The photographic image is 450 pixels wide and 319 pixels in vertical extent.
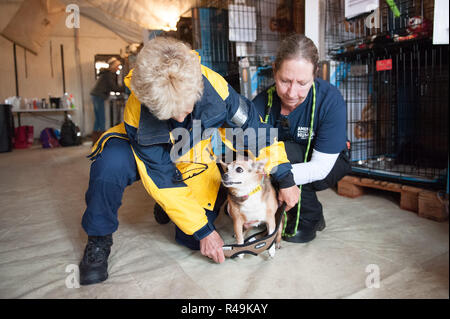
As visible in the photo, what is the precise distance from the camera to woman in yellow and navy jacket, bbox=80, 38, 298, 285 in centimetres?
123

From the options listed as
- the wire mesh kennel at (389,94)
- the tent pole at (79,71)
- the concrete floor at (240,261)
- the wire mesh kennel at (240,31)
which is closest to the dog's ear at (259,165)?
the concrete floor at (240,261)

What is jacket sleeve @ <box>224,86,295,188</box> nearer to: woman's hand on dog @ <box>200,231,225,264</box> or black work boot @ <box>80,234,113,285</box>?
woman's hand on dog @ <box>200,231,225,264</box>

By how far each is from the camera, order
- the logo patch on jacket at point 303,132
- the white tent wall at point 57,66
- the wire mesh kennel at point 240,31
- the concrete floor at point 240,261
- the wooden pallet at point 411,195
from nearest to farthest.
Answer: the concrete floor at point 240,261
the logo patch on jacket at point 303,132
the wooden pallet at point 411,195
the wire mesh kennel at point 240,31
the white tent wall at point 57,66

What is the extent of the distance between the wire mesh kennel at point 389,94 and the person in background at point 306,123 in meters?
0.76

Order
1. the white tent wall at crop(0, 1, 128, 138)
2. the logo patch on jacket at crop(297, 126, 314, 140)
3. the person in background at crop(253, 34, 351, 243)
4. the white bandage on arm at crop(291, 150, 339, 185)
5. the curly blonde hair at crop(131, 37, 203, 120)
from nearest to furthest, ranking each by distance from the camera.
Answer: the curly blonde hair at crop(131, 37, 203, 120), the person in background at crop(253, 34, 351, 243), the white bandage on arm at crop(291, 150, 339, 185), the logo patch on jacket at crop(297, 126, 314, 140), the white tent wall at crop(0, 1, 128, 138)

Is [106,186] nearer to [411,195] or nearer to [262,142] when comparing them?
[262,142]

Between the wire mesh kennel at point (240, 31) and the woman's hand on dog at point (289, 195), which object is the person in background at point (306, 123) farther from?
the wire mesh kennel at point (240, 31)

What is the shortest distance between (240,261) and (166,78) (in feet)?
2.70

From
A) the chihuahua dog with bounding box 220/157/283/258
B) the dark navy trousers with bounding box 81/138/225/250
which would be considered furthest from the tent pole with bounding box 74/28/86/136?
the chihuahua dog with bounding box 220/157/283/258

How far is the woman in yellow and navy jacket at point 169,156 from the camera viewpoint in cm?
123

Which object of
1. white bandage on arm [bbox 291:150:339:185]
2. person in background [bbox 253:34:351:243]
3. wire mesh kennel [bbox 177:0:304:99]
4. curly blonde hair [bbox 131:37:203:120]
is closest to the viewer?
curly blonde hair [bbox 131:37:203:120]

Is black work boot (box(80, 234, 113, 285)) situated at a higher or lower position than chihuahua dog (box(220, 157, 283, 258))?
lower

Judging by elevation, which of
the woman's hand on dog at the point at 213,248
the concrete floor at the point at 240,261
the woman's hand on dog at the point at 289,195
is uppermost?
the woman's hand on dog at the point at 289,195

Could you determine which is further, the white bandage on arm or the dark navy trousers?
the white bandage on arm
